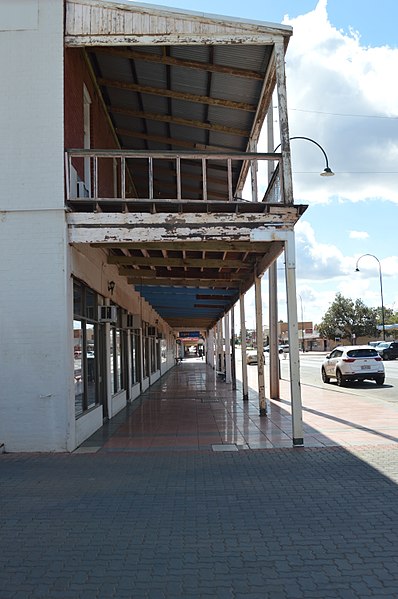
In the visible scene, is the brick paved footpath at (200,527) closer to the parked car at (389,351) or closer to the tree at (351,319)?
the parked car at (389,351)

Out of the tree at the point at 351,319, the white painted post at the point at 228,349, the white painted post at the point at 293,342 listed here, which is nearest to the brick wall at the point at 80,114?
the white painted post at the point at 293,342

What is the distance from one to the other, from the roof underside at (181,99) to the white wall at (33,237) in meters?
0.57

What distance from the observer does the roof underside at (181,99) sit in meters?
9.88

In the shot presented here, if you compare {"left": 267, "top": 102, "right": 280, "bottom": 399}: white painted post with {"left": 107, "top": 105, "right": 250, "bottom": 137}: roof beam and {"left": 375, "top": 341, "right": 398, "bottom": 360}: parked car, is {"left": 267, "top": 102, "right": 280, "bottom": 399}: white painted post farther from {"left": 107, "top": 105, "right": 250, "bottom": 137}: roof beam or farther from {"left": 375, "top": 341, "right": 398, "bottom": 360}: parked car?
{"left": 375, "top": 341, "right": 398, "bottom": 360}: parked car

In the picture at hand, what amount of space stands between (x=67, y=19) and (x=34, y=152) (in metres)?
2.32

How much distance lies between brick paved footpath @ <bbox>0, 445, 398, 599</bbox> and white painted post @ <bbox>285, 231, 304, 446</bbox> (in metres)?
0.79

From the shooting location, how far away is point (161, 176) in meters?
16.6

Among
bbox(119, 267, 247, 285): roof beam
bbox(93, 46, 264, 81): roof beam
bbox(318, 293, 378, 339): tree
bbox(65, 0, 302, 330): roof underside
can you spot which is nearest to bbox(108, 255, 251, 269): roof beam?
bbox(65, 0, 302, 330): roof underside

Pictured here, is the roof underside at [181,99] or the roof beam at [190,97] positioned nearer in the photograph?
the roof underside at [181,99]

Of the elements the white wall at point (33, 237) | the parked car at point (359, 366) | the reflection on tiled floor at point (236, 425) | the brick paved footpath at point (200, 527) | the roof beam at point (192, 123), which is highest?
the roof beam at point (192, 123)

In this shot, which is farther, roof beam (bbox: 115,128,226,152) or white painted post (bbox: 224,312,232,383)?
white painted post (bbox: 224,312,232,383)

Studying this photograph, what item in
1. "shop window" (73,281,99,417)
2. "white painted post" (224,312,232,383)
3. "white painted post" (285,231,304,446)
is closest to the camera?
"white painted post" (285,231,304,446)

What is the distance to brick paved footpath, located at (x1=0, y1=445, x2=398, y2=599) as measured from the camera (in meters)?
4.29

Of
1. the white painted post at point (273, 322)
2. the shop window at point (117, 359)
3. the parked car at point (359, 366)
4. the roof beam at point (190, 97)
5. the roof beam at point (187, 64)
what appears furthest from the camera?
the parked car at point (359, 366)
